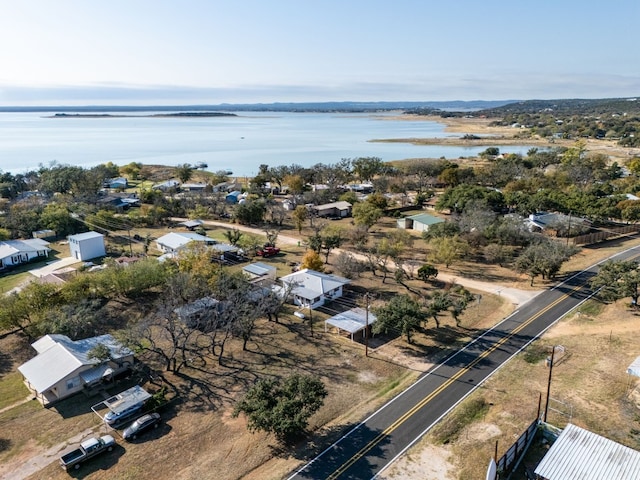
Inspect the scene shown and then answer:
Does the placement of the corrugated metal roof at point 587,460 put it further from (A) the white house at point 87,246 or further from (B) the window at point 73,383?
(A) the white house at point 87,246

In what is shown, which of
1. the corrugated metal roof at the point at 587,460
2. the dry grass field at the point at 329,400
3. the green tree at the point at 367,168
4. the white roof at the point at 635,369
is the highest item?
the green tree at the point at 367,168

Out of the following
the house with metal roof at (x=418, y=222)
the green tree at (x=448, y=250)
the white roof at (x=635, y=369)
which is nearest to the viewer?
the white roof at (x=635, y=369)

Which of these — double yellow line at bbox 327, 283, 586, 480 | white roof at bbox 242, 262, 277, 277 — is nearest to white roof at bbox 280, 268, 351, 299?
white roof at bbox 242, 262, 277, 277

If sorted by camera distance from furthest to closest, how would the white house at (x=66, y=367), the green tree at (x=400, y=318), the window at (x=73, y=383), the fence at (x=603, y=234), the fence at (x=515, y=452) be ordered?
1. the fence at (x=603, y=234)
2. the green tree at (x=400, y=318)
3. the window at (x=73, y=383)
4. the white house at (x=66, y=367)
5. the fence at (x=515, y=452)

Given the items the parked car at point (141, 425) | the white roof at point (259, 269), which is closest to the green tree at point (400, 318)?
the parked car at point (141, 425)

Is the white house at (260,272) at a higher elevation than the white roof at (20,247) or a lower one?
lower

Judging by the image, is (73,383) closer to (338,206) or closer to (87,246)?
(87,246)

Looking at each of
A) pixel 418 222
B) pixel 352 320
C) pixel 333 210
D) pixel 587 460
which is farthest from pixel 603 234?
pixel 587 460

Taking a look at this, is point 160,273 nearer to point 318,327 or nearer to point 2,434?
point 318,327
